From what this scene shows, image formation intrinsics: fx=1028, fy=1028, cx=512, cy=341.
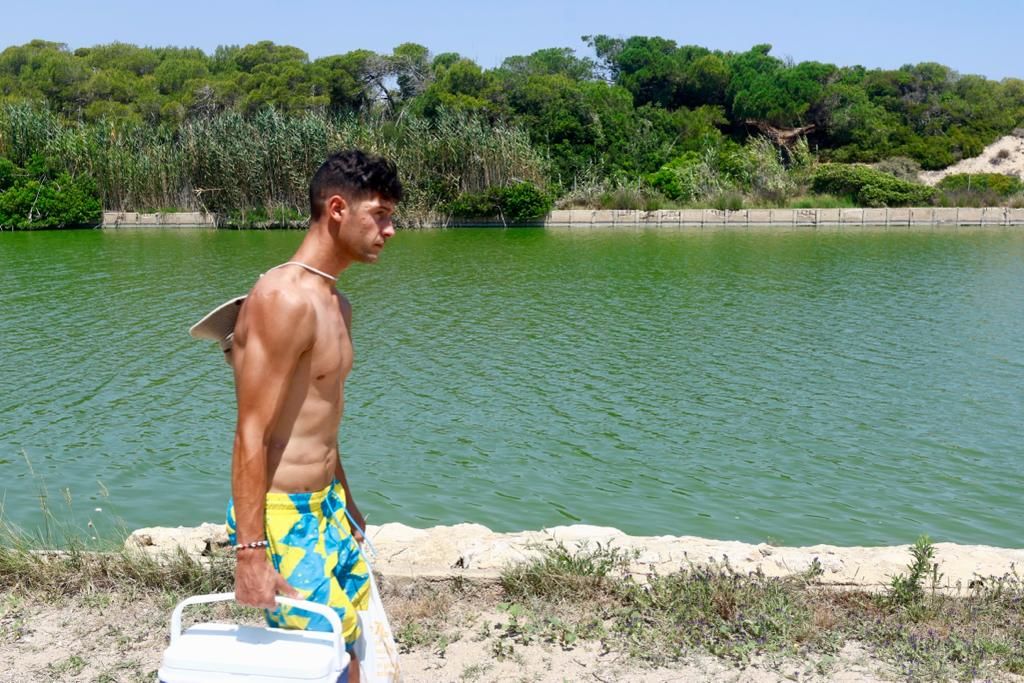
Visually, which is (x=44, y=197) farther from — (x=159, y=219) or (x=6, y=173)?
(x=159, y=219)

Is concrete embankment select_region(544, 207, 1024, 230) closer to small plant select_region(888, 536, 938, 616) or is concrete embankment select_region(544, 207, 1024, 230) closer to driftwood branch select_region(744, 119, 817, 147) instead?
driftwood branch select_region(744, 119, 817, 147)

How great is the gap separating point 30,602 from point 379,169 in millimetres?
2551

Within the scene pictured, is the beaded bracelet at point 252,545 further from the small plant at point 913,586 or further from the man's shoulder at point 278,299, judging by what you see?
the small plant at point 913,586

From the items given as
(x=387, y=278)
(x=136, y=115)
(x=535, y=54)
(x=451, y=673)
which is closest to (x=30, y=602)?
(x=451, y=673)

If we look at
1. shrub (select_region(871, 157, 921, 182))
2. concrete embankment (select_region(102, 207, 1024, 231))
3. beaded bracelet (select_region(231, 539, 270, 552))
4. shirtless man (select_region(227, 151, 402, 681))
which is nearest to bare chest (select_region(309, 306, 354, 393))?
shirtless man (select_region(227, 151, 402, 681))

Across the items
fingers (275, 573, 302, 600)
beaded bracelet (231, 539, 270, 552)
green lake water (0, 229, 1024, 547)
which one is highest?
beaded bracelet (231, 539, 270, 552)

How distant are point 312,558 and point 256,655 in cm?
28

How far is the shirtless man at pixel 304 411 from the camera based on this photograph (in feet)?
7.76

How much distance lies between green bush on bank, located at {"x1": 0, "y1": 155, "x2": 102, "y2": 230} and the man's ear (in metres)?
35.8

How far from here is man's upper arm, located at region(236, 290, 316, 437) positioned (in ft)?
7.77

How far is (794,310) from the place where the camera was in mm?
15531

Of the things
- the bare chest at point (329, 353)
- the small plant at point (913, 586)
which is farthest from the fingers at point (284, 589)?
the small plant at point (913, 586)

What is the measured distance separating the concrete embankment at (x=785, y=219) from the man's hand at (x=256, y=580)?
31959 millimetres

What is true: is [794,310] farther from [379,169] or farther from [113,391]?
[379,169]
